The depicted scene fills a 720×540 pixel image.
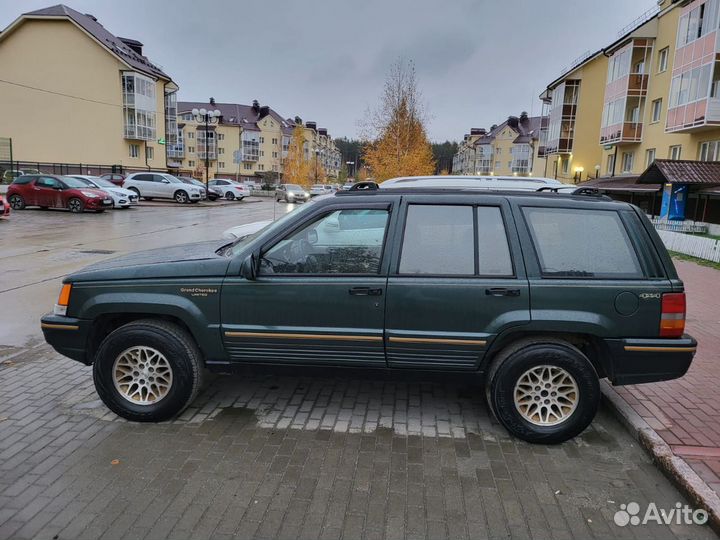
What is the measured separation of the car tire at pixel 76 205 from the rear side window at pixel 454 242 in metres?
23.3

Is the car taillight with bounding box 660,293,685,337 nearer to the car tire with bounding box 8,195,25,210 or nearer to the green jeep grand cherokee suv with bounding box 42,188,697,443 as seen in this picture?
the green jeep grand cherokee suv with bounding box 42,188,697,443

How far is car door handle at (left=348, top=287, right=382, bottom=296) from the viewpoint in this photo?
12.0ft

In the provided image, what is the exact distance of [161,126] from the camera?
50.4 metres

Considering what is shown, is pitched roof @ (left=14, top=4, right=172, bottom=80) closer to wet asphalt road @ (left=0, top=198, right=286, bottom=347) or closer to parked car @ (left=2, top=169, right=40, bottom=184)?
parked car @ (left=2, top=169, right=40, bottom=184)

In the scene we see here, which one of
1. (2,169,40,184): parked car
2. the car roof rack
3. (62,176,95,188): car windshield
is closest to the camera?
the car roof rack

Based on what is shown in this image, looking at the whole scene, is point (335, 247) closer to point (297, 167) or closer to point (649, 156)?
point (649, 156)

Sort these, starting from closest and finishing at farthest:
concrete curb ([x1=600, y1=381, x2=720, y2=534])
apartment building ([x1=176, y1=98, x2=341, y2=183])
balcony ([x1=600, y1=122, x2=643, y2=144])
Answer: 1. concrete curb ([x1=600, y1=381, x2=720, y2=534])
2. balcony ([x1=600, y1=122, x2=643, y2=144])
3. apartment building ([x1=176, y1=98, x2=341, y2=183])

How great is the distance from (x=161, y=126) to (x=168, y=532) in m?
53.7

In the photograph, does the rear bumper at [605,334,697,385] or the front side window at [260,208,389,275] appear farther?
the front side window at [260,208,389,275]

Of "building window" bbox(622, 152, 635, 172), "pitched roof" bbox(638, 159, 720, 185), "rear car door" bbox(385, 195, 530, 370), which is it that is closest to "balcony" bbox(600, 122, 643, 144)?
"building window" bbox(622, 152, 635, 172)

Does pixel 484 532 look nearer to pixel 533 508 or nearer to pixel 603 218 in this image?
pixel 533 508

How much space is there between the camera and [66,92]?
43.2 meters

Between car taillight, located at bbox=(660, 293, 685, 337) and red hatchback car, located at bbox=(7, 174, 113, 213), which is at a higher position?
red hatchback car, located at bbox=(7, 174, 113, 213)

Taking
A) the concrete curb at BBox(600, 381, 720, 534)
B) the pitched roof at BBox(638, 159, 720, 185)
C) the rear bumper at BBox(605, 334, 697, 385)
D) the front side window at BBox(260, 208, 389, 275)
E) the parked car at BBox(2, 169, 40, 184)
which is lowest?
the concrete curb at BBox(600, 381, 720, 534)
